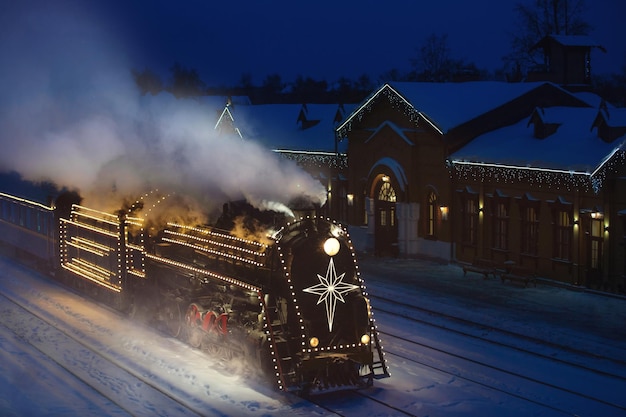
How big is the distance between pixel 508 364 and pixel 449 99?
16501 mm

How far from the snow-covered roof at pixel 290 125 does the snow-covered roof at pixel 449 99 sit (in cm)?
444

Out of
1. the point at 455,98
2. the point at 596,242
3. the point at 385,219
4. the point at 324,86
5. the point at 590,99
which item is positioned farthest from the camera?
the point at 324,86

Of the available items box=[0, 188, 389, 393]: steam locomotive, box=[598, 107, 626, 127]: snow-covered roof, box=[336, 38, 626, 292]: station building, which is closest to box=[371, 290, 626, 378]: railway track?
box=[0, 188, 389, 393]: steam locomotive

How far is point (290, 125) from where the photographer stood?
39906mm

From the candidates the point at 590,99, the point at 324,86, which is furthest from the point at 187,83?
the point at 590,99

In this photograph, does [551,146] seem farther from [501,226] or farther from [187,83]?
[187,83]

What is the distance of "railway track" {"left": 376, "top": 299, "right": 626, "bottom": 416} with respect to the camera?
41.7 ft

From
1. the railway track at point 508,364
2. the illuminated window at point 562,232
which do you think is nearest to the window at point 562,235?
the illuminated window at point 562,232

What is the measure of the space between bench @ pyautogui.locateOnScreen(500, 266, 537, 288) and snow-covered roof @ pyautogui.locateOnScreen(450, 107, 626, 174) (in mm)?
2997

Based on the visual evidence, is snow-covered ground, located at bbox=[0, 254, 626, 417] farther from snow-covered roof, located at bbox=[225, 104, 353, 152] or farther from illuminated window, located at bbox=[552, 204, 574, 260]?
snow-covered roof, located at bbox=[225, 104, 353, 152]

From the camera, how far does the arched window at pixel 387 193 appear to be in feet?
98.9

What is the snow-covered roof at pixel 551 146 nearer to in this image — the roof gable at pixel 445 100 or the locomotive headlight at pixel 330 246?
the roof gable at pixel 445 100

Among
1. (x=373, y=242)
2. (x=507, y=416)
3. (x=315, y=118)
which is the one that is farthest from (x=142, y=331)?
(x=315, y=118)

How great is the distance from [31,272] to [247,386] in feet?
45.5
